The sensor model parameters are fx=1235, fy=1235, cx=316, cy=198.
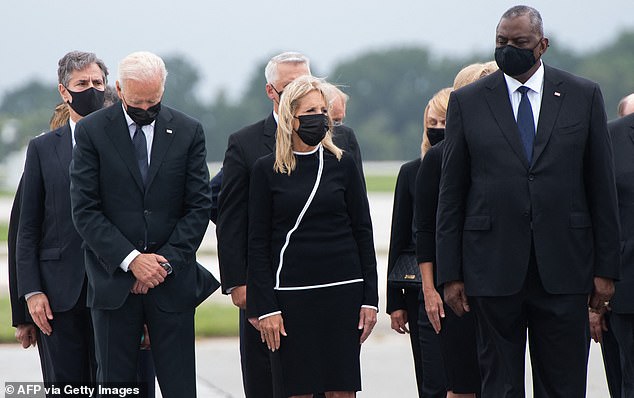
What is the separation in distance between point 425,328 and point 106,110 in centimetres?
201

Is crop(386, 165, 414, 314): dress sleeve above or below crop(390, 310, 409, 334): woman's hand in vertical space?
above

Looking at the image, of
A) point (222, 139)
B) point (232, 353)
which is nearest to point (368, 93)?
point (222, 139)

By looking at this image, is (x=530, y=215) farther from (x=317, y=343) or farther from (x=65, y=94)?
(x=65, y=94)

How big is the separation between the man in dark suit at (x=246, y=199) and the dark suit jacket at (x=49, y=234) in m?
0.77

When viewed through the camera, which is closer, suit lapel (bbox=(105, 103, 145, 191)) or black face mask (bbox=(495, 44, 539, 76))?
black face mask (bbox=(495, 44, 539, 76))

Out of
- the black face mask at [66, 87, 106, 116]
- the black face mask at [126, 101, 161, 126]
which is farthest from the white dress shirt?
the black face mask at [66, 87, 106, 116]

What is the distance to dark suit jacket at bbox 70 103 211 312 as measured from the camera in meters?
5.67

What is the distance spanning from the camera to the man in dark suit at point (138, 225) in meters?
5.67

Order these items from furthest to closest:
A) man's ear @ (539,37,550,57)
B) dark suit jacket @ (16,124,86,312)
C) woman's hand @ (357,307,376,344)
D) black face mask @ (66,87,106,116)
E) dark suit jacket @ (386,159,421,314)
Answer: dark suit jacket @ (386,159,421,314) → black face mask @ (66,87,106,116) → dark suit jacket @ (16,124,86,312) → woman's hand @ (357,307,376,344) → man's ear @ (539,37,550,57)

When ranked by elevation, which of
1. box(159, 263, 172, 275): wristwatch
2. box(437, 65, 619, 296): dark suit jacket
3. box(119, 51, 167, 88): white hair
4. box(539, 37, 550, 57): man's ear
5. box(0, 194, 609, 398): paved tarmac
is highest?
box(539, 37, 550, 57): man's ear

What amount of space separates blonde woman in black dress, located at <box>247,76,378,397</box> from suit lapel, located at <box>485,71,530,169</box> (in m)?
0.78

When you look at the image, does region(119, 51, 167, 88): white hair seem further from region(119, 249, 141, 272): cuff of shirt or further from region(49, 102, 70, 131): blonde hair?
region(49, 102, 70, 131): blonde hair

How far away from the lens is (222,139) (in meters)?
96.6

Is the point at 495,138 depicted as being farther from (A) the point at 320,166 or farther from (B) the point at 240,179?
(B) the point at 240,179
